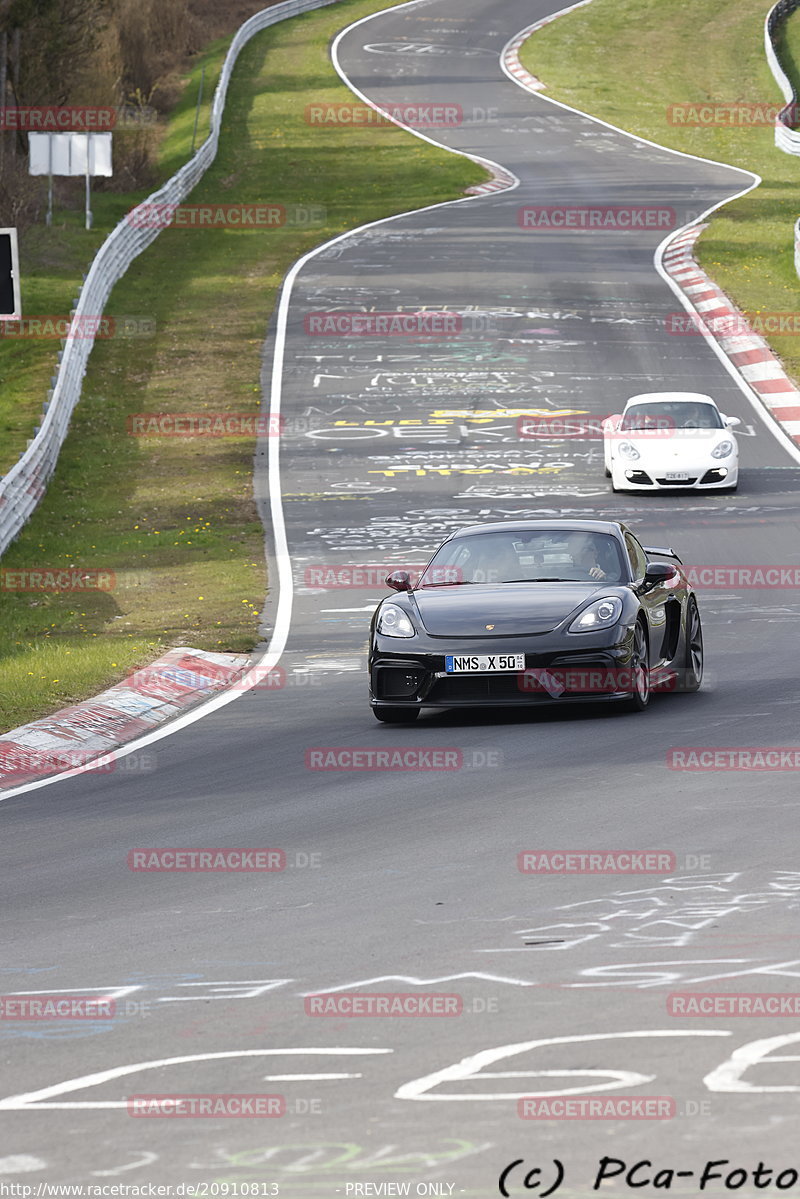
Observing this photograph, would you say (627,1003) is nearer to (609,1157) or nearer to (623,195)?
(609,1157)

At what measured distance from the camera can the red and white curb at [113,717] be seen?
12883 mm

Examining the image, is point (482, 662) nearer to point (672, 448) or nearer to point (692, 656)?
point (692, 656)

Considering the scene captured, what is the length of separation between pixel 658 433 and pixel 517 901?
66.4 feet

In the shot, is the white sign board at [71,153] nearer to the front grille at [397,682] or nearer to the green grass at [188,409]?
the green grass at [188,409]

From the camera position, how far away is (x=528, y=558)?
14781 mm

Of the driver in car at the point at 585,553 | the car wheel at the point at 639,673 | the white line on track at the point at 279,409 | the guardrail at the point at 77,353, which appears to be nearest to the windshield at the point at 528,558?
the driver in car at the point at 585,553

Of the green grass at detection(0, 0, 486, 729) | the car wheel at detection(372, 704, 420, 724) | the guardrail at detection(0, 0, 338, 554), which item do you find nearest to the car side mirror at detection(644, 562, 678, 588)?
the car wheel at detection(372, 704, 420, 724)

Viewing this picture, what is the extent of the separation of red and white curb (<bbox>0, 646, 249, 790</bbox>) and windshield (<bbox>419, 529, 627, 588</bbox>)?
233cm

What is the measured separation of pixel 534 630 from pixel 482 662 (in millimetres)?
420

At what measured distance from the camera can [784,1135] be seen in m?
5.18

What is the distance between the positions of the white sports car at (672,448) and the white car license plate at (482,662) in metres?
14.5

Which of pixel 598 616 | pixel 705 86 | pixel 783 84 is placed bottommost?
pixel 598 616

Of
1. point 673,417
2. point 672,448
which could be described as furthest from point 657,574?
point 673,417

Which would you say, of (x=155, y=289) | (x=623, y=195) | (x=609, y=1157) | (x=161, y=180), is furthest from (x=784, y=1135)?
(x=161, y=180)
